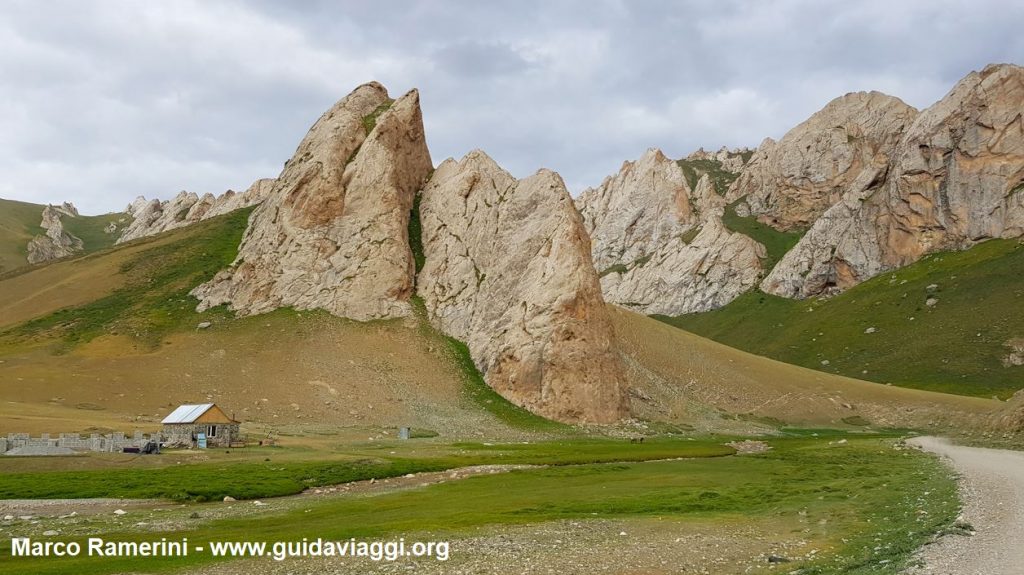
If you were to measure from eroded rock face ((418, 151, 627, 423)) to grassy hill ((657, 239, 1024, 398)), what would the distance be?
90.0 m

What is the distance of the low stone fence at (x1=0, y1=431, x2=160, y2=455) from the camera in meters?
51.2

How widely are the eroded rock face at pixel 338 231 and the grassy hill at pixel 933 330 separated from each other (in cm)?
11362

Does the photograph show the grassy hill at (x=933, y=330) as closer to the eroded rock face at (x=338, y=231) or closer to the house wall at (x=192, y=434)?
the eroded rock face at (x=338, y=231)

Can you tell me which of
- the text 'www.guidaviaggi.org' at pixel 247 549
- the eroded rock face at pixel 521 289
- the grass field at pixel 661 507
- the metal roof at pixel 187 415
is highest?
the eroded rock face at pixel 521 289

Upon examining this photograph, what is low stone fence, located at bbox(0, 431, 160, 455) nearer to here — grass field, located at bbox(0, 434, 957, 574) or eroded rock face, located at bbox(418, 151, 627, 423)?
grass field, located at bbox(0, 434, 957, 574)

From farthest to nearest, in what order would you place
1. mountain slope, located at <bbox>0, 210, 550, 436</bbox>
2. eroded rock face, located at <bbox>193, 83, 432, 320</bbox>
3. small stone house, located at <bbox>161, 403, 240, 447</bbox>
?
eroded rock face, located at <bbox>193, 83, 432, 320</bbox> < mountain slope, located at <bbox>0, 210, 550, 436</bbox> < small stone house, located at <bbox>161, 403, 240, 447</bbox>

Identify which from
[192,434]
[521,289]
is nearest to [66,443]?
[192,434]

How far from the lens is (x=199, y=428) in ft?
205

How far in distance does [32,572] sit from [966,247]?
223950 mm

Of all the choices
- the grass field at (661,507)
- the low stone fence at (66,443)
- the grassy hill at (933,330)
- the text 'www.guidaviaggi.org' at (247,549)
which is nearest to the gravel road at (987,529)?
the grass field at (661,507)

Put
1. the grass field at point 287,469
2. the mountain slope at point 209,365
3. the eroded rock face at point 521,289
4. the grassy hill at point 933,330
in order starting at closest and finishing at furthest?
the grass field at point 287,469
the mountain slope at point 209,365
the eroded rock face at point 521,289
the grassy hill at point 933,330

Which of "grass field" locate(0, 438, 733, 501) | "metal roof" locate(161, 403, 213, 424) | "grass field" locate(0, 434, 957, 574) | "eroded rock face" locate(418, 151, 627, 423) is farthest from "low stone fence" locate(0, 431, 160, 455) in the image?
"eroded rock face" locate(418, 151, 627, 423)

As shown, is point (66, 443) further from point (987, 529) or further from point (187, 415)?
point (987, 529)

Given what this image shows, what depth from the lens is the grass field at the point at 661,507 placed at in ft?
78.3
